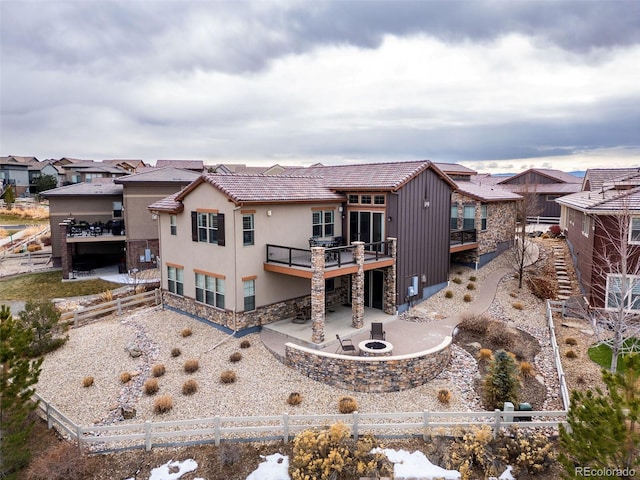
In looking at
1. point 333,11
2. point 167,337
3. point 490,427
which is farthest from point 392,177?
point 167,337

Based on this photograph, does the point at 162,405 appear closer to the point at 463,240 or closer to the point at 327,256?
the point at 327,256

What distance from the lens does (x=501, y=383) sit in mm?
12273

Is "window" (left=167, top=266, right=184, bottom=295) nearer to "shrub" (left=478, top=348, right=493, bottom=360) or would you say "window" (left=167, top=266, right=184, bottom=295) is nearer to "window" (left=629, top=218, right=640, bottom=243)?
"shrub" (left=478, top=348, right=493, bottom=360)

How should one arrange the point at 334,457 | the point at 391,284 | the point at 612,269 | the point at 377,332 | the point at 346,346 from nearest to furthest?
the point at 334,457
the point at 346,346
the point at 377,332
the point at 612,269
the point at 391,284

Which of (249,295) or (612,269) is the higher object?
(612,269)

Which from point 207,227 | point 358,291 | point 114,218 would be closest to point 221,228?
point 207,227

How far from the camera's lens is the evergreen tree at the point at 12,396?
9516mm

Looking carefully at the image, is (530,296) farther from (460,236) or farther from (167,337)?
(167,337)

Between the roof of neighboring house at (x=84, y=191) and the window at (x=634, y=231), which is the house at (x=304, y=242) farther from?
the roof of neighboring house at (x=84, y=191)

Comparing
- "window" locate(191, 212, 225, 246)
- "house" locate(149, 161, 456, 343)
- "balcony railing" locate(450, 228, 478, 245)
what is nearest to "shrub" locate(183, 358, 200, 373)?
"house" locate(149, 161, 456, 343)

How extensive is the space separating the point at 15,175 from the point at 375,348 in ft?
313

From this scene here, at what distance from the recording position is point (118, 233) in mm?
29984

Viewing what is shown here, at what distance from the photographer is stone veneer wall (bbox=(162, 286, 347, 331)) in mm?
17250

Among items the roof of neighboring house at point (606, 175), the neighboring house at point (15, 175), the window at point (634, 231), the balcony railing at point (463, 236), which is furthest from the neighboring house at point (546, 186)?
the neighboring house at point (15, 175)
